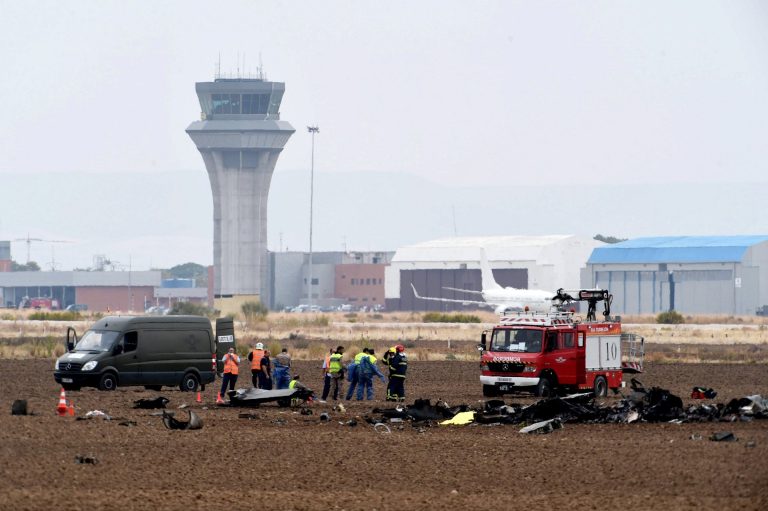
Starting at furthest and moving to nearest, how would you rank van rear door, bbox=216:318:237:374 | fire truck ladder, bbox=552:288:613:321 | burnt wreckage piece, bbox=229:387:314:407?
van rear door, bbox=216:318:237:374, fire truck ladder, bbox=552:288:613:321, burnt wreckage piece, bbox=229:387:314:407

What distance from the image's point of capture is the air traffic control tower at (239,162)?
7180 inches

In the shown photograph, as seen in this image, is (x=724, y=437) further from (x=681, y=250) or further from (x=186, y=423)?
(x=681, y=250)

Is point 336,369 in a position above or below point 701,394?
above

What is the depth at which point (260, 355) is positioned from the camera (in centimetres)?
3628

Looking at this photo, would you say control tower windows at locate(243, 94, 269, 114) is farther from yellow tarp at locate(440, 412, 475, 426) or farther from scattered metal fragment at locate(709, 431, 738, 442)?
scattered metal fragment at locate(709, 431, 738, 442)

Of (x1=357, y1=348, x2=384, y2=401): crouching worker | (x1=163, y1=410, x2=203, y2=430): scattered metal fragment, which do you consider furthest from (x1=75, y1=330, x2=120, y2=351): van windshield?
(x1=163, y1=410, x2=203, y2=430): scattered metal fragment

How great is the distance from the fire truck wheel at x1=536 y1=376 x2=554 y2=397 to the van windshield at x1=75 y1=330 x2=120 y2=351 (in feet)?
37.6

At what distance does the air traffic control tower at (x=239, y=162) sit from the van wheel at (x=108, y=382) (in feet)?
465

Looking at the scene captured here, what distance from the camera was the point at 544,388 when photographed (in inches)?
1468

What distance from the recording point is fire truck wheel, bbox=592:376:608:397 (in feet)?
126

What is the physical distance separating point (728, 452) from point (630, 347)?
18054 mm

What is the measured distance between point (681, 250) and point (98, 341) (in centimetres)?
11479

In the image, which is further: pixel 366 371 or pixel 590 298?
pixel 590 298

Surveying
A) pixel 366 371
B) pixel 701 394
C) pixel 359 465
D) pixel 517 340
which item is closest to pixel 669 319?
pixel 701 394
